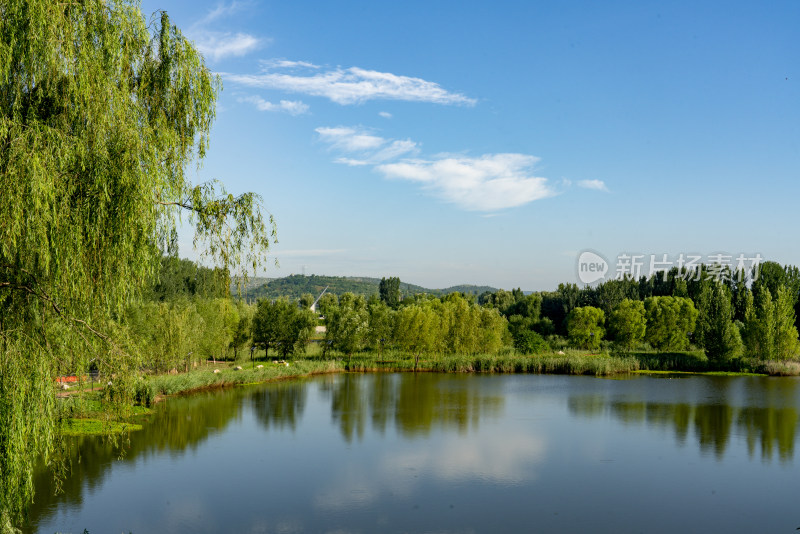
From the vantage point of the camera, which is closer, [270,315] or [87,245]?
[87,245]

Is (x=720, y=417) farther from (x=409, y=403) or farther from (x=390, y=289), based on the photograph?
(x=390, y=289)

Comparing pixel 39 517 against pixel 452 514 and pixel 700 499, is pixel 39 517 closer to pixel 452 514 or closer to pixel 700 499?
pixel 452 514

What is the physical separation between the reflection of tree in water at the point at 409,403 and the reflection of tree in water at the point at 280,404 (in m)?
1.91

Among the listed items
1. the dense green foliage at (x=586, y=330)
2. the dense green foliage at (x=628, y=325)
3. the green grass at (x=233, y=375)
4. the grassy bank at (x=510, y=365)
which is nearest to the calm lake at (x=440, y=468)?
the green grass at (x=233, y=375)

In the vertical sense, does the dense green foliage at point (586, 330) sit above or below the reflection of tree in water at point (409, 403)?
above

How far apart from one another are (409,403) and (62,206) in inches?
1087

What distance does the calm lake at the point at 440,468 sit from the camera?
627 inches

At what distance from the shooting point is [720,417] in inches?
→ 1151

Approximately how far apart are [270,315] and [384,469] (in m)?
34.0

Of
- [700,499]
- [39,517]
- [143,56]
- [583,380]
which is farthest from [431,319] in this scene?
[143,56]

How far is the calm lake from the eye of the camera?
15.9 m

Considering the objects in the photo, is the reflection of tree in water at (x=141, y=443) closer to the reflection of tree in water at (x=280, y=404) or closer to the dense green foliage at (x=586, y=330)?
the reflection of tree in water at (x=280, y=404)

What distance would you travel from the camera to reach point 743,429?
2648 centimetres

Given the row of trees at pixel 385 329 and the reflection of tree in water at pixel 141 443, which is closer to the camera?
the reflection of tree in water at pixel 141 443
